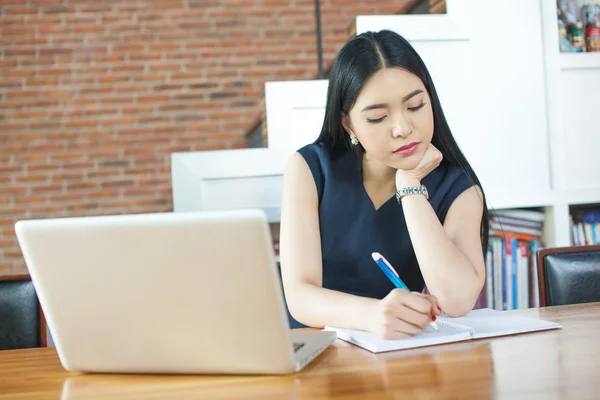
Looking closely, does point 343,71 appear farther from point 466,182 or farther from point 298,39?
point 298,39

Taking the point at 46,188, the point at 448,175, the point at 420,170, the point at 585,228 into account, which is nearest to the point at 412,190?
the point at 420,170

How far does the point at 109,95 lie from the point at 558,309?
3.75m

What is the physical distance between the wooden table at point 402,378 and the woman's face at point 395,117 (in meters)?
0.47

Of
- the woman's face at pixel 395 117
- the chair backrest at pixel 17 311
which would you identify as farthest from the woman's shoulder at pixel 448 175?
the chair backrest at pixel 17 311

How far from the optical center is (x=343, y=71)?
4.85ft

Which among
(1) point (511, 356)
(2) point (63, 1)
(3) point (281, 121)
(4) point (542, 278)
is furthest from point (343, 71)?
(2) point (63, 1)

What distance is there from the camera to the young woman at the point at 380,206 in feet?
4.09

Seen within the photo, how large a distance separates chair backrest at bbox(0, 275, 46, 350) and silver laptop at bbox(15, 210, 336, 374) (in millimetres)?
499

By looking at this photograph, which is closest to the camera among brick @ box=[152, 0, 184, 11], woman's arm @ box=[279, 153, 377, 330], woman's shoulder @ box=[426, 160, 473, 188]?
woman's arm @ box=[279, 153, 377, 330]

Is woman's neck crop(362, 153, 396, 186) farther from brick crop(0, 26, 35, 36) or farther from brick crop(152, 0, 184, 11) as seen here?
brick crop(0, 26, 35, 36)

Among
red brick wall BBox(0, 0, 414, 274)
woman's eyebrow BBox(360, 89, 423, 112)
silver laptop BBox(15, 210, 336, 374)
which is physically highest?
red brick wall BBox(0, 0, 414, 274)

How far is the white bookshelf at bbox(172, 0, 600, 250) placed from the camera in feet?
8.11

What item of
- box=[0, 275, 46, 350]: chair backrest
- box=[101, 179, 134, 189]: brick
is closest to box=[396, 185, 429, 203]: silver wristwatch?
box=[0, 275, 46, 350]: chair backrest

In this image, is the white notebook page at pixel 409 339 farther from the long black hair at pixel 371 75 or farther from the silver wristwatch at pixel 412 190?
the long black hair at pixel 371 75
